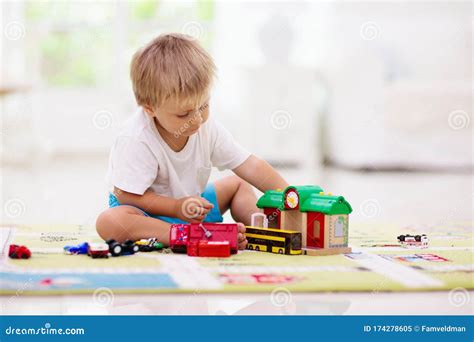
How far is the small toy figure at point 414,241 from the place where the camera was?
1.46 m

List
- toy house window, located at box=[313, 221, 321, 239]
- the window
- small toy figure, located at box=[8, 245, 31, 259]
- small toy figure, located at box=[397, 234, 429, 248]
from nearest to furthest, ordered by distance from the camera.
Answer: small toy figure, located at box=[8, 245, 31, 259]
toy house window, located at box=[313, 221, 321, 239]
small toy figure, located at box=[397, 234, 429, 248]
the window

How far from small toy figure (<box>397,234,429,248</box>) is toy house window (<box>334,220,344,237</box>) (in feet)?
0.63

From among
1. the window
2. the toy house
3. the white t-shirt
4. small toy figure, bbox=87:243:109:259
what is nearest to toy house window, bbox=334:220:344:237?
the toy house

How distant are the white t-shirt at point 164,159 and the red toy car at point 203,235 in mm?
140

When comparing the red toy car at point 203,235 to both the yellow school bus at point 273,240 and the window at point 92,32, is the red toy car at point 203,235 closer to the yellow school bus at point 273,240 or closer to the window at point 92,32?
the yellow school bus at point 273,240

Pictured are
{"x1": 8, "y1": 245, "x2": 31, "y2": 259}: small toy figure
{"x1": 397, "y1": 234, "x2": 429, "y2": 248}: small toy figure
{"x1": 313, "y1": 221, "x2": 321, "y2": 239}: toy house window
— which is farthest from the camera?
{"x1": 397, "y1": 234, "x2": 429, "y2": 248}: small toy figure

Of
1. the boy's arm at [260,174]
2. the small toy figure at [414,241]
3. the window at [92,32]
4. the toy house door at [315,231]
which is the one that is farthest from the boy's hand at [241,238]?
the window at [92,32]

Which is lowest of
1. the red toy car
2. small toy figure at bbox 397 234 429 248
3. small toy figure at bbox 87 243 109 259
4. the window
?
small toy figure at bbox 397 234 429 248

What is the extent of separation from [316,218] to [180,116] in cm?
32

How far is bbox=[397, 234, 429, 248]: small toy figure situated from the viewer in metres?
1.46

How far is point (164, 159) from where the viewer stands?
1456 mm

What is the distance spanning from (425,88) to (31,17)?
243 centimetres

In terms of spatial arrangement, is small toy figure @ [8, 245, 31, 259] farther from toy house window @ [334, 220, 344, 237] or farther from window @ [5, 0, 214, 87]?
window @ [5, 0, 214, 87]

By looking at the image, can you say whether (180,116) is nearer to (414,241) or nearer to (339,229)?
(339,229)
